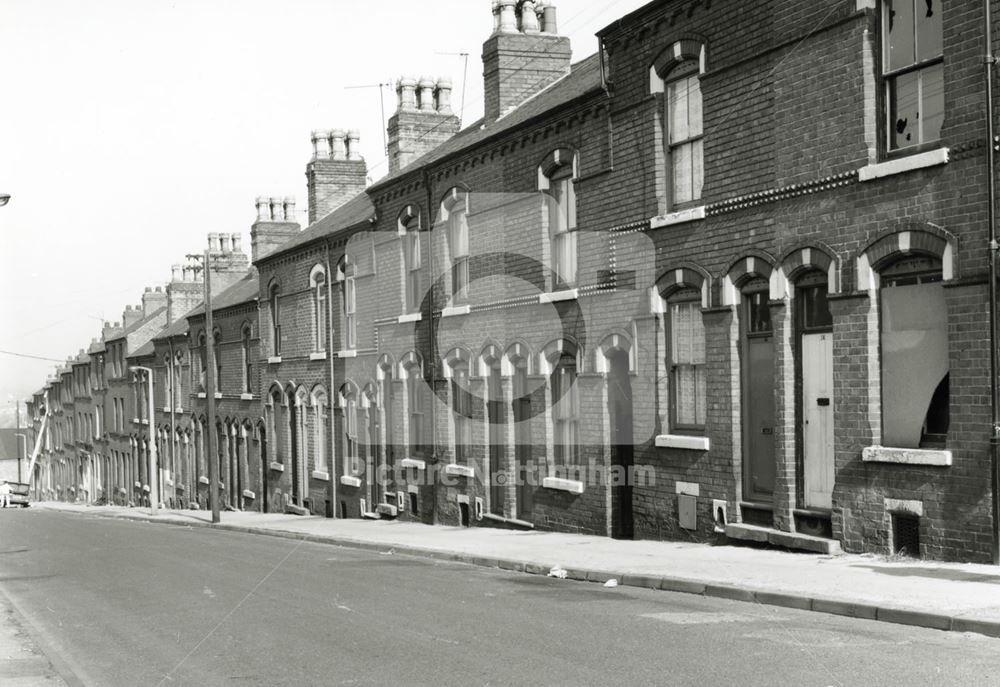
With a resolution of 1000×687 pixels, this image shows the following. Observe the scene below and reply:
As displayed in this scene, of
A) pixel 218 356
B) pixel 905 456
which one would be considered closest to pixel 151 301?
pixel 218 356

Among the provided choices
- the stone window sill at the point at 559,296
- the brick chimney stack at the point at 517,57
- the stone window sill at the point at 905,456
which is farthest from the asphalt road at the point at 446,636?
the brick chimney stack at the point at 517,57

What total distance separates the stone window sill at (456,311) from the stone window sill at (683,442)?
762 cm

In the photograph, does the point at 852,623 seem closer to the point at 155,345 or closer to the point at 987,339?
the point at 987,339

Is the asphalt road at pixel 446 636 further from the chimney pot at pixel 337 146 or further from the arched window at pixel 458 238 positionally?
the chimney pot at pixel 337 146

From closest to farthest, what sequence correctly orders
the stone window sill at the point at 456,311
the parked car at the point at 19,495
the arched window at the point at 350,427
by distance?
the stone window sill at the point at 456,311 → the arched window at the point at 350,427 → the parked car at the point at 19,495

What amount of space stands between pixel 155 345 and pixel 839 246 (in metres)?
45.5

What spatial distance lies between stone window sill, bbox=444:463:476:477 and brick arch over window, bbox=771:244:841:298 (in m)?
10.6

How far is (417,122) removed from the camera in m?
30.8

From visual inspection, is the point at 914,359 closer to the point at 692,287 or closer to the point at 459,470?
the point at 692,287

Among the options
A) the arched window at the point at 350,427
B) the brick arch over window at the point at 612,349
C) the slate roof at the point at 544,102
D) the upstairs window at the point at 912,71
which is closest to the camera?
the upstairs window at the point at 912,71

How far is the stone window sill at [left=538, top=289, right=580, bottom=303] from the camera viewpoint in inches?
763

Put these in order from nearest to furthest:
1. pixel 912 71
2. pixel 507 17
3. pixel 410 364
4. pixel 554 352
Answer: pixel 912 71
pixel 554 352
pixel 507 17
pixel 410 364

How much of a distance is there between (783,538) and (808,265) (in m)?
3.59

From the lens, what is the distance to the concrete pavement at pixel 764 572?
32.1 feet
